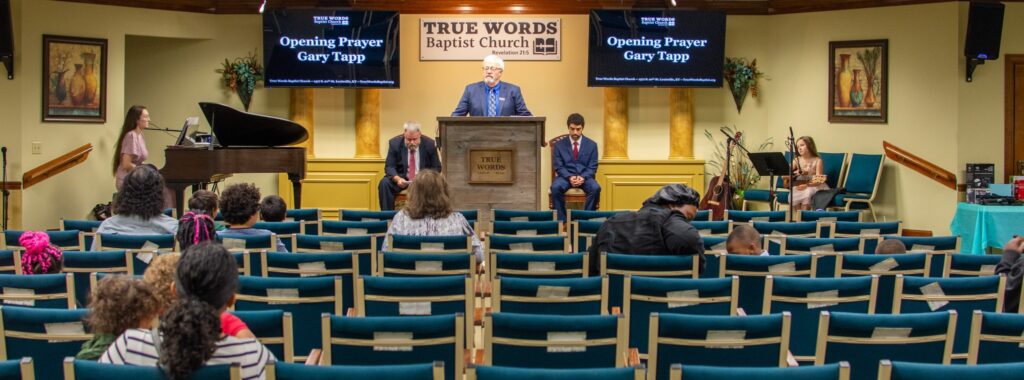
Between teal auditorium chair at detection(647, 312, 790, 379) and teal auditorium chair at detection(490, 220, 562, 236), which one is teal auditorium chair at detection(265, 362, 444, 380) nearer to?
teal auditorium chair at detection(647, 312, 790, 379)

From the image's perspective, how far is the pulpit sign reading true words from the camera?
9.77 meters

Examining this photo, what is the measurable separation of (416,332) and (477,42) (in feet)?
31.7

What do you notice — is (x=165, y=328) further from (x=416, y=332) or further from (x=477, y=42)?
(x=477, y=42)

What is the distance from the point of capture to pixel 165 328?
2.88 m

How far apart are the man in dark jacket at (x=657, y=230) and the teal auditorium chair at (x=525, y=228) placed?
1.44 meters

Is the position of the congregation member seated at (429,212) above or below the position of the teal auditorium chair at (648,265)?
above

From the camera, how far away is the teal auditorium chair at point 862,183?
12.0m

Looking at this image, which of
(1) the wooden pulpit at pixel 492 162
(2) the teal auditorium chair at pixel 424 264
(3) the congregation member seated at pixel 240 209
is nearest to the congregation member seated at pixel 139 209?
(3) the congregation member seated at pixel 240 209

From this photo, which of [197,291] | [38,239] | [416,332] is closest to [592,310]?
[416,332]

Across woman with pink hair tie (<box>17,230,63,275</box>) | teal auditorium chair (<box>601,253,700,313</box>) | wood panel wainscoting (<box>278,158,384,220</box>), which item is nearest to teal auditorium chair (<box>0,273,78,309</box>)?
woman with pink hair tie (<box>17,230,63,275</box>)

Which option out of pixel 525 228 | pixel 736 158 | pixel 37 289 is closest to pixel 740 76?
pixel 736 158

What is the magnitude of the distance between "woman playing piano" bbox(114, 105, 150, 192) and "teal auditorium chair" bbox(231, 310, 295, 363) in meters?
7.96

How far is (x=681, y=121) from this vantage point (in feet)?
43.2

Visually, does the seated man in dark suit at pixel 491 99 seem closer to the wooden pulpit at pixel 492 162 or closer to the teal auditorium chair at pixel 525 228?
the wooden pulpit at pixel 492 162
